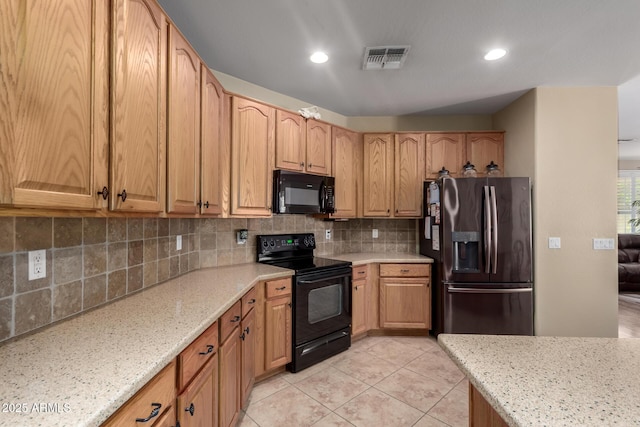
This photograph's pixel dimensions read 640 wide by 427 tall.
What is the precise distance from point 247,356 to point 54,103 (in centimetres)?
168

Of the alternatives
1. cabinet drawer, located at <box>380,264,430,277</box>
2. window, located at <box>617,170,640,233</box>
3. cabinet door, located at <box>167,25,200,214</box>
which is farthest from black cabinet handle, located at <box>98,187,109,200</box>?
window, located at <box>617,170,640,233</box>

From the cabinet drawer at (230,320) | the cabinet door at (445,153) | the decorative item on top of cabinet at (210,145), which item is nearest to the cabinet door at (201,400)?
the cabinet drawer at (230,320)

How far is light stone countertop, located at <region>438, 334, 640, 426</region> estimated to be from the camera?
61 cm

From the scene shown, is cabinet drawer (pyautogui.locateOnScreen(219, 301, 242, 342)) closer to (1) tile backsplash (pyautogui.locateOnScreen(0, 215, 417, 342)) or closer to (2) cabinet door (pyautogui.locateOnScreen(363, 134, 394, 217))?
(1) tile backsplash (pyautogui.locateOnScreen(0, 215, 417, 342))

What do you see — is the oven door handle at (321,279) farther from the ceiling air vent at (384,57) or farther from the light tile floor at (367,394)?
the ceiling air vent at (384,57)

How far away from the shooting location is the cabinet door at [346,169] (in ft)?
10.3

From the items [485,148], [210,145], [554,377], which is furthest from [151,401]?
[485,148]

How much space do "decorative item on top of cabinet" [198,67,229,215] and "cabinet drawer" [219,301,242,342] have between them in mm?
661

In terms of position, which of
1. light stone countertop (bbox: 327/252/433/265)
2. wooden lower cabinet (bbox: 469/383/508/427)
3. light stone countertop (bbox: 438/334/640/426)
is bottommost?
wooden lower cabinet (bbox: 469/383/508/427)

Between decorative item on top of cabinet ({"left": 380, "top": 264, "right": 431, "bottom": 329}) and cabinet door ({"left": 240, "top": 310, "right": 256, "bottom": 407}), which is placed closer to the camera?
cabinet door ({"left": 240, "top": 310, "right": 256, "bottom": 407})

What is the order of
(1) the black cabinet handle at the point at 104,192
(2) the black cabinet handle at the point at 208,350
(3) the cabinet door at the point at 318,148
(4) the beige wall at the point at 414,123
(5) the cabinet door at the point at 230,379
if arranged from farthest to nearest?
(4) the beige wall at the point at 414,123, (3) the cabinet door at the point at 318,148, (5) the cabinet door at the point at 230,379, (2) the black cabinet handle at the point at 208,350, (1) the black cabinet handle at the point at 104,192

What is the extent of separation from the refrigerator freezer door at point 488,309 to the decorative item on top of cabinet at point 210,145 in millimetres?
2345

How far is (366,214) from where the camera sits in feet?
10.9

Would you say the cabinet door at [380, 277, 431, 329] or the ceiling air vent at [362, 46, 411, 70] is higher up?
the ceiling air vent at [362, 46, 411, 70]
